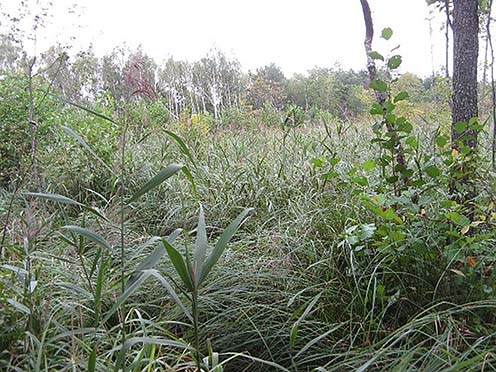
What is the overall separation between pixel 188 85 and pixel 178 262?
34.0 feet

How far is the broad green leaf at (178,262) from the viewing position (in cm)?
90

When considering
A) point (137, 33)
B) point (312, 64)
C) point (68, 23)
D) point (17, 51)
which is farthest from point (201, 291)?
point (312, 64)

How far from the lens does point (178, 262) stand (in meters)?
0.92

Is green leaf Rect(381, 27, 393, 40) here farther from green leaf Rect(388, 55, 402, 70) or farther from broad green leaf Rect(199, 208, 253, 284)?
broad green leaf Rect(199, 208, 253, 284)

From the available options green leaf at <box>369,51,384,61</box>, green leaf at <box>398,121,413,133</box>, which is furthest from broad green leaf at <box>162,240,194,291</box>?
green leaf at <box>369,51,384,61</box>

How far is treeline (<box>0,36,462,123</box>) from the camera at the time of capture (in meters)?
2.53

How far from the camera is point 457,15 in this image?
2.11 meters

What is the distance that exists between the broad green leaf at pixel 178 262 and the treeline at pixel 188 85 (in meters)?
0.51

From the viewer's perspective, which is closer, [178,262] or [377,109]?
[178,262]

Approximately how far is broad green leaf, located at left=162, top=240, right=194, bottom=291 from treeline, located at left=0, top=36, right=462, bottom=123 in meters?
0.51

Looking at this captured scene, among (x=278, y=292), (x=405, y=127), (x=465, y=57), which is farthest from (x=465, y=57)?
(x=278, y=292)

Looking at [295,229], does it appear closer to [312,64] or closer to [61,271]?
[61,271]

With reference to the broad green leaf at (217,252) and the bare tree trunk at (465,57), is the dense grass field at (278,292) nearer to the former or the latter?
the broad green leaf at (217,252)

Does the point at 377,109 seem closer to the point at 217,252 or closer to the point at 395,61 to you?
the point at 395,61
